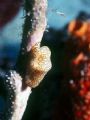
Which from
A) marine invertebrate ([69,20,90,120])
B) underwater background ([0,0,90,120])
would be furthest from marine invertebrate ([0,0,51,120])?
underwater background ([0,0,90,120])

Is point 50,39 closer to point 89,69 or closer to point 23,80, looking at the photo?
point 89,69

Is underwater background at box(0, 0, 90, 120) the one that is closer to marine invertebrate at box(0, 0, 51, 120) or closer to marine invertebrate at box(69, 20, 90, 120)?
marine invertebrate at box(69, 20, 90, 120)

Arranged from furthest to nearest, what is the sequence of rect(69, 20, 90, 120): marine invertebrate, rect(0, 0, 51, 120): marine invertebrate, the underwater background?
the underwater background, rect(69, 20, 90, 120): marine invertebrate, rect(0, 0, 51, 120): marine invertebrate

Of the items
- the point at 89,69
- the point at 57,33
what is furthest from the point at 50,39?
the point at 89,69

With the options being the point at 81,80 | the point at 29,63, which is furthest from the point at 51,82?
the point at 29,63

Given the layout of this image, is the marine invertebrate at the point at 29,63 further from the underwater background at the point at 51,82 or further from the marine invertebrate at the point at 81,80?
the underwater background at the point at 51,82

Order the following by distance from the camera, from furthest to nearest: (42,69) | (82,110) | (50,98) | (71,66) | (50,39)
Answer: (50,39), (50,98), (71,66), (82,110), (42,69)

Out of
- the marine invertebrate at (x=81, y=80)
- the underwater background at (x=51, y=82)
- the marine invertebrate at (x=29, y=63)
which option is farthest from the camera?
the underwater background at (x=51, y=82)

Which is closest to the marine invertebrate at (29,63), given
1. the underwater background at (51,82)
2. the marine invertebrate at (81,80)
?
the marine invertebrate at (81,80)

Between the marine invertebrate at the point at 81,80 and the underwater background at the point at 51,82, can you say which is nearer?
the marine invertebrate at the point at 81,80
